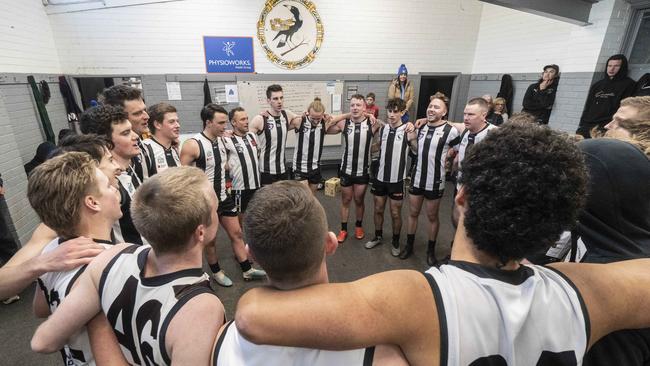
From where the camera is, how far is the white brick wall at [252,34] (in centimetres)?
507

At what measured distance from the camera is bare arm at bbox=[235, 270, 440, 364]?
0.62 m

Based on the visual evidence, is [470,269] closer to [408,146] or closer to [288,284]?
[288,284]

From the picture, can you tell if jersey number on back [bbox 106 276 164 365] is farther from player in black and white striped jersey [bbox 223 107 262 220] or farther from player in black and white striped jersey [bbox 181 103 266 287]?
player in black and white striped jersey [bbox 223 107 262 220]

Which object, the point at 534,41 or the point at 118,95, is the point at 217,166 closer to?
the point at 118,95

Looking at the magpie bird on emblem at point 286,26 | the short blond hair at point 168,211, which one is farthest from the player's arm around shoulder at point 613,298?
the magpie bird on emblem at point 286,26

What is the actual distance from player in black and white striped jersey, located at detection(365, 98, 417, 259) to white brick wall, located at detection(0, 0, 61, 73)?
517cm

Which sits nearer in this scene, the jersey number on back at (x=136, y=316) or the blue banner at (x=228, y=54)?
the jersey number on back at (x=136, y=316)

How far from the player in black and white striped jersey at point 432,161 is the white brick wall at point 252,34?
3.49 metres

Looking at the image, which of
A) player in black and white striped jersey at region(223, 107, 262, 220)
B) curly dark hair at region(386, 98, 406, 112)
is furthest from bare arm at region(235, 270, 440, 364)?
curly dark hair at region(386, 98, 406, 112)

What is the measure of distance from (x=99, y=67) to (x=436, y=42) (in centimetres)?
681

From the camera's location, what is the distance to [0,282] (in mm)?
1098

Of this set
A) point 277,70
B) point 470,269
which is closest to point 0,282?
point 470,269

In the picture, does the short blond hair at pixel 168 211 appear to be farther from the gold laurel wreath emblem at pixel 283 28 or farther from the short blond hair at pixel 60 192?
the gold laurel wreath emblem at pixel 283 28

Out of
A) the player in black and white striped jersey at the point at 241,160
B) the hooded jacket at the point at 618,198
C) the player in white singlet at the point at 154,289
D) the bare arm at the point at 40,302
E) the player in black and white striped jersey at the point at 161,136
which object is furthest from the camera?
the player in black and white striped jersey at the point at 241,160
